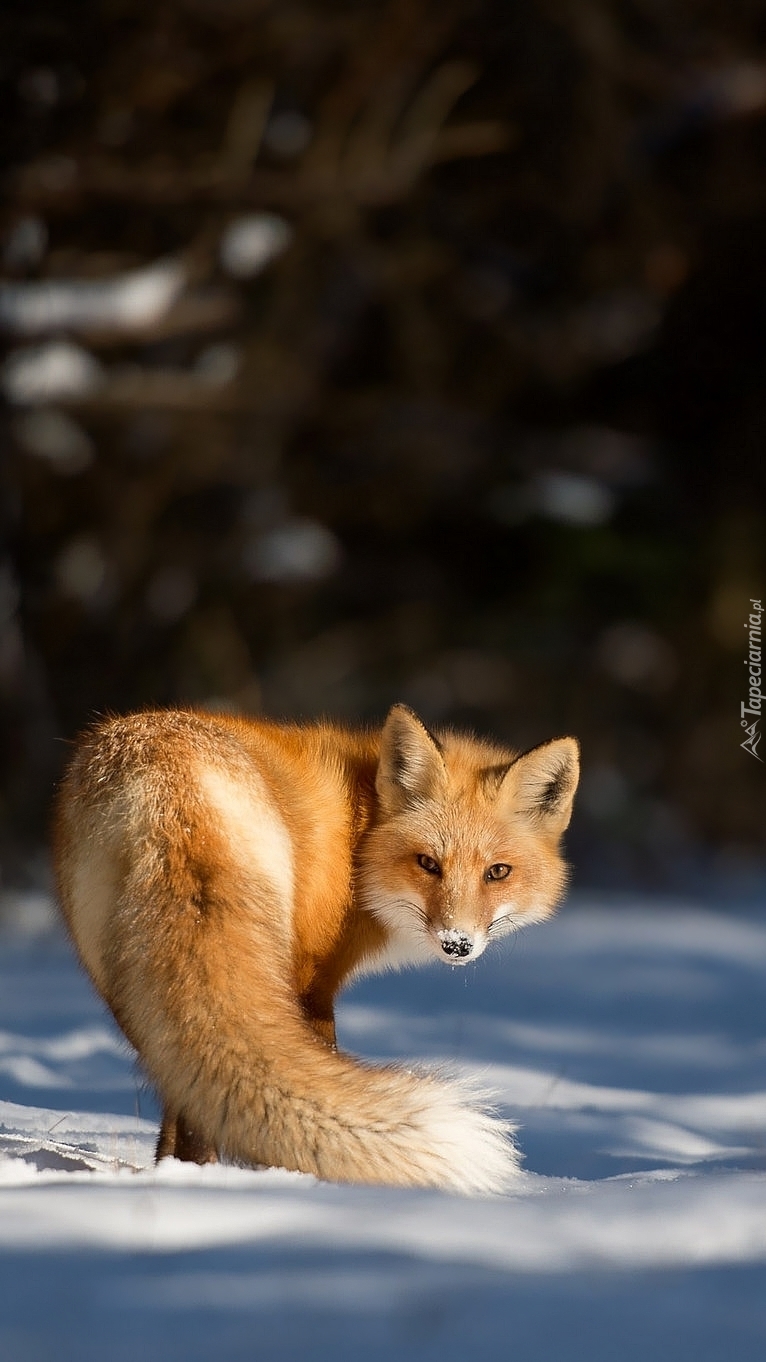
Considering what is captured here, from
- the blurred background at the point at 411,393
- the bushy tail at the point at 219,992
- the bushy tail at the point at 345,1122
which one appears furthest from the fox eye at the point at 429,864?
the blurred background at the point at 411,393

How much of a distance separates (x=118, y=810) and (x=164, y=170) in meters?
5.93

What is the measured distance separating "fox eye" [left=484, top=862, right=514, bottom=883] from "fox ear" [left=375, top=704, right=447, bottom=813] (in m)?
0.23

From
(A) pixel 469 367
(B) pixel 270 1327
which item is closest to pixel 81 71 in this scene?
(A) pixel 469 367

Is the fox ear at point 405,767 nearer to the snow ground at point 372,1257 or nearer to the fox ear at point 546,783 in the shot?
the fox ear at point 546,783

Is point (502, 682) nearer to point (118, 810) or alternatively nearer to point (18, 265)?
point (18, 265)

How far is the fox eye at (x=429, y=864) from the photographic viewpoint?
324 centimetres

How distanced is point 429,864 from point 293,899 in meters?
0.46

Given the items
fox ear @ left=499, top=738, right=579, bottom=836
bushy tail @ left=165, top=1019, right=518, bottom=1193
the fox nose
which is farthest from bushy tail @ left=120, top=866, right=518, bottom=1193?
fox ear @ left=499, top=738, right=579, bottom=836

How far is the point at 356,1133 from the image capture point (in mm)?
2188

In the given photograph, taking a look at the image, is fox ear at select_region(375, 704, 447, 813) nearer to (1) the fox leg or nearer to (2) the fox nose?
(2) the fox nose

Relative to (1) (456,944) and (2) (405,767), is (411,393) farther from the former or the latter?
(1) (456,944)

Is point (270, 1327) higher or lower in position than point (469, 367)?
lower

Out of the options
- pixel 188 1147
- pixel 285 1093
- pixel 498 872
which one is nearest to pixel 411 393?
pixel 498 872

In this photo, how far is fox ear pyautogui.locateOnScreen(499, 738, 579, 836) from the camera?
337 cm
